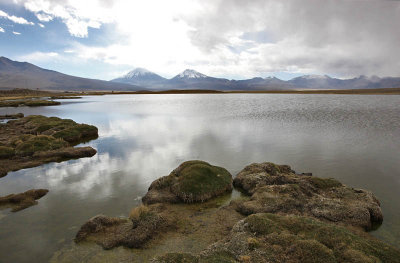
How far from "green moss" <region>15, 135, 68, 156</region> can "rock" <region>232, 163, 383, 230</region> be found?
3076 cm

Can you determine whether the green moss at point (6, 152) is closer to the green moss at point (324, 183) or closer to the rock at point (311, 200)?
the rock at point (311, 200)

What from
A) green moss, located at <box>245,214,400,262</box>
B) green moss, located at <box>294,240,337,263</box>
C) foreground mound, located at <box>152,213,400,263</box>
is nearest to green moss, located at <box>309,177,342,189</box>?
green moss, located at <box>245,214,400,262</box>

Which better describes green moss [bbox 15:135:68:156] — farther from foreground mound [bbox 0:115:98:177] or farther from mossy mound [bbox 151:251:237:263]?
mossy mound [bbox 151:251:237:263]

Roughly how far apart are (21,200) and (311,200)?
966 inches

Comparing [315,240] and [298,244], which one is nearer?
[298,244]

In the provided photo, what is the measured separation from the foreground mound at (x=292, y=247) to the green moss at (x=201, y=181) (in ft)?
21.1

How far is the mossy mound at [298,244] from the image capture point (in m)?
10.9

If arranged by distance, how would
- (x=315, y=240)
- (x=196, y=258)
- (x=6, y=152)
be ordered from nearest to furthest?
1. (x=196, y=258)
2. (x=315, y=240)
3. (x=6, y=152)

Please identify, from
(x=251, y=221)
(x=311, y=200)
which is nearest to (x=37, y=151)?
(x=251, y=221)

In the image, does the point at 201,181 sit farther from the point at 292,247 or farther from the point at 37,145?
the point at 37,145

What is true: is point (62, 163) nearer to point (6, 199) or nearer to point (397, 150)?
point (6, 199)

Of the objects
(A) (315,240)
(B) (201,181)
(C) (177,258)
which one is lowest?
(B) (201,181)

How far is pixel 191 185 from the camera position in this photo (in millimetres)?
20234

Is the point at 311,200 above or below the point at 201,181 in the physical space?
below
